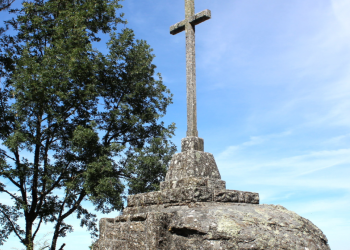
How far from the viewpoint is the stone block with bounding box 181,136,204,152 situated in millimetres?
6203

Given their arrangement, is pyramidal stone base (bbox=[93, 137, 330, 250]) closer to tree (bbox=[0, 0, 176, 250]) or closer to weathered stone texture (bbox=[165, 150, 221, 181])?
weathered stone texture (bbox=[165, 150, 221, 181])

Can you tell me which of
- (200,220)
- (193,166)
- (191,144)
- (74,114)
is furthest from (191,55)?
(74,114)

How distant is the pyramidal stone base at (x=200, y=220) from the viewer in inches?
187

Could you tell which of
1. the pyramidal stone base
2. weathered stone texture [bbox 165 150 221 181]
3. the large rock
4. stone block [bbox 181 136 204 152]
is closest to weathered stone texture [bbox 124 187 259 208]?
the pyramidal stone base

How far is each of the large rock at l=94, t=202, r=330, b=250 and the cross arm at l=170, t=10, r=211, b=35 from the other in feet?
12.2

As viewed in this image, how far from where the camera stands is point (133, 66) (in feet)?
45.4

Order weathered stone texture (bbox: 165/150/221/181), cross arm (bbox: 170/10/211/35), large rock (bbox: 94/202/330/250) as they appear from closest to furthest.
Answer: large rock (bbox: 94/202/330/250) < weathered stone texture (bbox: 165/150/221/181) < cross arm (bbox: 170/10/211/35)

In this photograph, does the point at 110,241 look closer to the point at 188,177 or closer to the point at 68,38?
the point at 188,177

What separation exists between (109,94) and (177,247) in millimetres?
9927

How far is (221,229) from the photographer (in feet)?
15.4

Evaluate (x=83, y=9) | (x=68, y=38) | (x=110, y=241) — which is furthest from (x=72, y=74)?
(x=110, y=241)

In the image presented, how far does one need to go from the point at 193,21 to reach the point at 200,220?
4075 millimetres

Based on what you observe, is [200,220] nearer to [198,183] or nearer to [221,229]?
[221,229]

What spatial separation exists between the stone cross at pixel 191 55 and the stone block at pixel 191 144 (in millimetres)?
129
